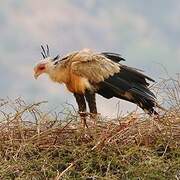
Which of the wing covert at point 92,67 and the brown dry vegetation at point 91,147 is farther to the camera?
the wing covert at point 92,67

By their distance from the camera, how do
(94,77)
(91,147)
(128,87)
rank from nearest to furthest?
(91,147) → (128,87) → (94,77)

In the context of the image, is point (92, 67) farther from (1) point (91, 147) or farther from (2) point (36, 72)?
(1) point (91, 147)

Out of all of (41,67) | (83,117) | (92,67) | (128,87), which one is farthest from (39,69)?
(83,117)

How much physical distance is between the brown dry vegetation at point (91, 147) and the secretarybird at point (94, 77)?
102 centimetres

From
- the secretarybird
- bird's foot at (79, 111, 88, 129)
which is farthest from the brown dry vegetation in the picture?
the secretarybird

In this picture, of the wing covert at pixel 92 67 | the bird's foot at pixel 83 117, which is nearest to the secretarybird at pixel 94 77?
the wing covert at pixel 92 67

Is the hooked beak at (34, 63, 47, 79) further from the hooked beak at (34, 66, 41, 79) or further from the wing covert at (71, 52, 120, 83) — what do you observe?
the wing covert at (71, 52, 120, 83)

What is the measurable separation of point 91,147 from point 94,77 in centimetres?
161

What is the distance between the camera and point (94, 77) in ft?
17.9

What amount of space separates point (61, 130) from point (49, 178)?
1.48ft

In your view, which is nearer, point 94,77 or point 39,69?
point 94,77

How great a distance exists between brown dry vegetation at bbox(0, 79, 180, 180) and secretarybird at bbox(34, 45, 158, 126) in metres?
1.02

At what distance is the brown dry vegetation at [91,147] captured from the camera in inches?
149

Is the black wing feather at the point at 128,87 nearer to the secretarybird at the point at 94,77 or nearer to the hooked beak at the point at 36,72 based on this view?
the secretarybird at the point at 94,77
